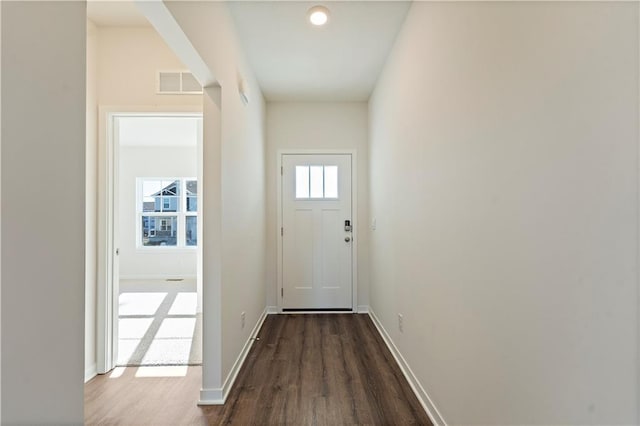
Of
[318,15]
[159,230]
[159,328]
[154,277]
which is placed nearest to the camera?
[318,15]

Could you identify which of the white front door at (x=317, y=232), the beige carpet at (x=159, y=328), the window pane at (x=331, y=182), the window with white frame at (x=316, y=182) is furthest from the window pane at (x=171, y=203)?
the window pane at (x=331, y=182)

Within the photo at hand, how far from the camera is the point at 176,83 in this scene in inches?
98.1

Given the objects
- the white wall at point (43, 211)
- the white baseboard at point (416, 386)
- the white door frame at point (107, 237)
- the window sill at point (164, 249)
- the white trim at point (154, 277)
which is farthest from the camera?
the window sill at point (164, 249)

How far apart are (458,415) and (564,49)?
4.97ft

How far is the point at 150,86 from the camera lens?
246cm

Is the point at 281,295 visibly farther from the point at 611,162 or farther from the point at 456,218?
the point at 611,162

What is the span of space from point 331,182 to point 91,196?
2471 mm

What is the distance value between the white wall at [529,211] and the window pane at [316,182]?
2065 mm

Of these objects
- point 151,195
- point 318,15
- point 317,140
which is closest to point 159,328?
point 317,140

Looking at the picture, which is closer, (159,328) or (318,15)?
(318,15)

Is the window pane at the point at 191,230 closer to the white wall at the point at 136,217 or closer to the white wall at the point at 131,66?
the white wall at the point at 136,217

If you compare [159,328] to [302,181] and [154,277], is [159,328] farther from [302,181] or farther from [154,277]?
[154,277]

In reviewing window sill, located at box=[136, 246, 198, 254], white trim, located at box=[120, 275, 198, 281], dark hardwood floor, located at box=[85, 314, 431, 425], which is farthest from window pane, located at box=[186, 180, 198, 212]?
dark hardwood floor, located at box=[85, 314, 431, 425]

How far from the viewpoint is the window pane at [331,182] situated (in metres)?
3.93
